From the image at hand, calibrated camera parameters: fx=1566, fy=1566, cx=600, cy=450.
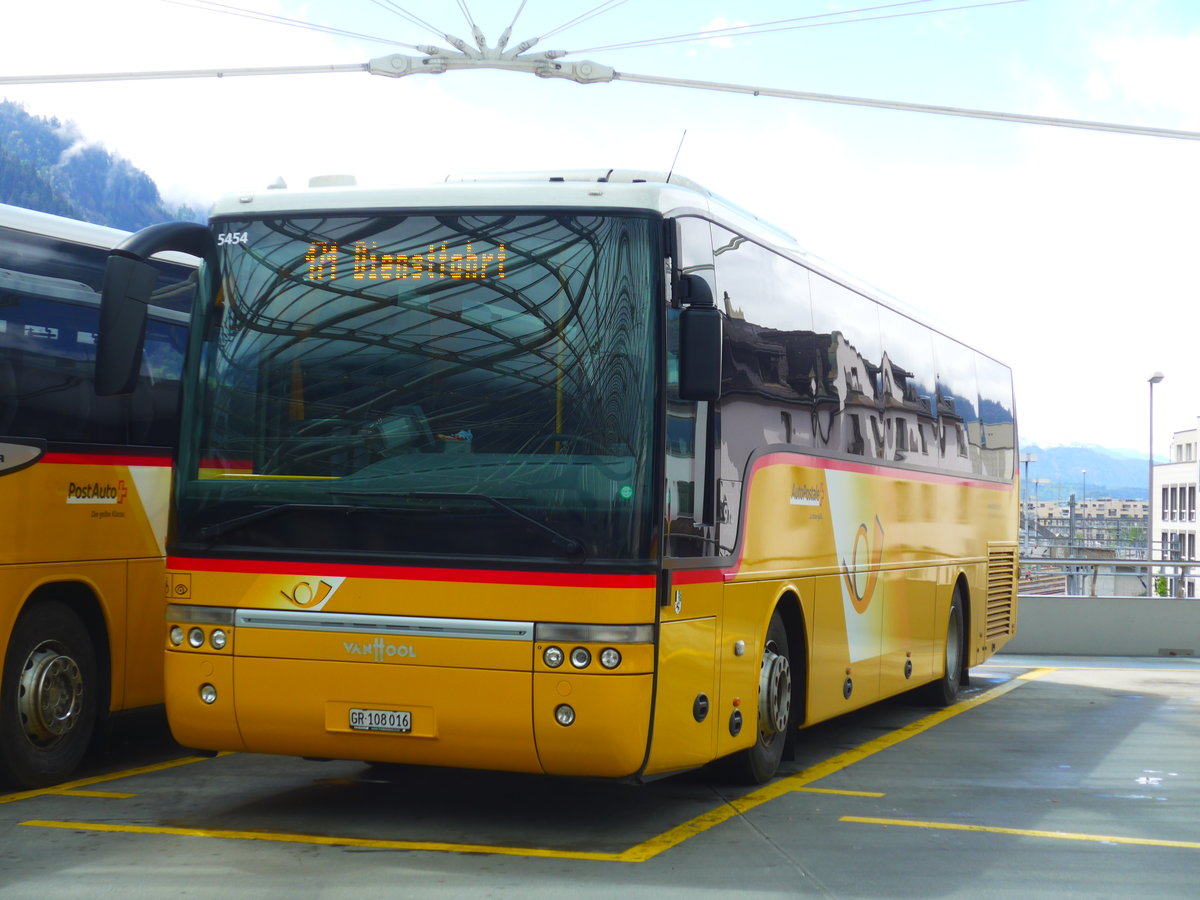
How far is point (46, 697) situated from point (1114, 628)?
711 inches

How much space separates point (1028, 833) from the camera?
8289 millimetres

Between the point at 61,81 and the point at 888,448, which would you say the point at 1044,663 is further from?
the point at 61,81

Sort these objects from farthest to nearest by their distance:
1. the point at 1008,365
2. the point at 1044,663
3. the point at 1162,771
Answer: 1. the point at 1044,663
2. the point at 1008,365
3. the point at 1162,771

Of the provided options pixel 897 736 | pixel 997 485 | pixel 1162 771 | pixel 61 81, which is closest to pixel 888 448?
pixel 897 736

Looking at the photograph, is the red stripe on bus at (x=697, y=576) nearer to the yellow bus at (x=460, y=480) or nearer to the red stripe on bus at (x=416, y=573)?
the yellow bus at (x=460, y=480)

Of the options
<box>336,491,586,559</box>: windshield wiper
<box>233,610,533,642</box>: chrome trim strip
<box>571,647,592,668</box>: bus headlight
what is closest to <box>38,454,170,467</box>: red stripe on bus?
<box>233,610,533,642</box>: chrome trim strip

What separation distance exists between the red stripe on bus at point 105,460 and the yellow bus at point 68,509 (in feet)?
0.03

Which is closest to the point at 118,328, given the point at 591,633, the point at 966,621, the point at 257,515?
Answer: the point at 257,515

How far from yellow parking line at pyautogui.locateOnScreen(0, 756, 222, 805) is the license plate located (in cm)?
235

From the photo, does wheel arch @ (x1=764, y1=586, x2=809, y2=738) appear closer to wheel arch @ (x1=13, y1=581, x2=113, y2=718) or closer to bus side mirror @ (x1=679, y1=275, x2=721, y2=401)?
bus side mirror @ (x1=679, y1=275, x2=721, y2=401)

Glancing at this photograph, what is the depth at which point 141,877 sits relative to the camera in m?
6.69

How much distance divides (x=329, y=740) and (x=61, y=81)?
11994mm

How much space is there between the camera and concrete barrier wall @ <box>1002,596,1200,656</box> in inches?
923

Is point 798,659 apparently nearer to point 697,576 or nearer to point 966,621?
point 697,576
